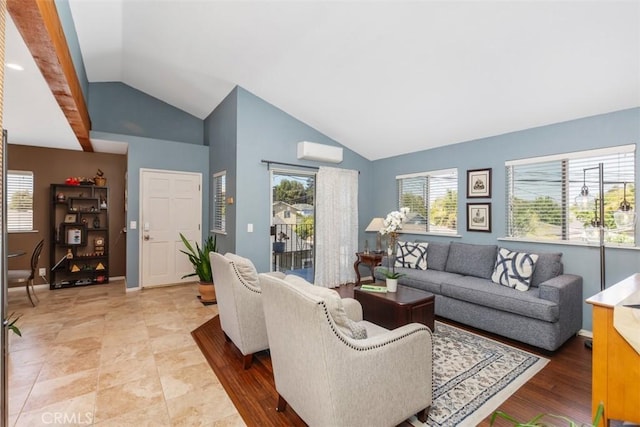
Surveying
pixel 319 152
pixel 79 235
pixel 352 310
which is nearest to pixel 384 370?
pixel 352 310

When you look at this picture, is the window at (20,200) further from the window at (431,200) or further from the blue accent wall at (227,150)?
the window at (431,200)

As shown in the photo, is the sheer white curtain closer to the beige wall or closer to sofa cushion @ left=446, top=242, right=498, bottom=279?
sofa cushion @ left=446, top=242, right=498, bottom=279

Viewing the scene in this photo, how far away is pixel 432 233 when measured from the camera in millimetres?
4820

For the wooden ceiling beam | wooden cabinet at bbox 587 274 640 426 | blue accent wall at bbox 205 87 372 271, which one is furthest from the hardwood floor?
the wooden ceiling beam

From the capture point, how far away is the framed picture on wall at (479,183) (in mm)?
4113

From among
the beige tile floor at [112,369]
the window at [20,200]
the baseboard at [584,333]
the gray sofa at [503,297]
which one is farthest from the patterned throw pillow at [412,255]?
the window at [20,200]

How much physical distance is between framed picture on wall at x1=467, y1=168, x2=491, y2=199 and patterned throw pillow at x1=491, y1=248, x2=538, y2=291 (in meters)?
0.93

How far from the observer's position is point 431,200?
4910mm

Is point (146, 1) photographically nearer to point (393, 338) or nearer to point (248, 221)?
point (248, 221)

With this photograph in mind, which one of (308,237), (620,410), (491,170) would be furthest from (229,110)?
(620,410)

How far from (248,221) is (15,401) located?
9.37 ft

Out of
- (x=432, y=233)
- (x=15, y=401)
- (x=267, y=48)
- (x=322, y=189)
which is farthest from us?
(x=322, y=189)

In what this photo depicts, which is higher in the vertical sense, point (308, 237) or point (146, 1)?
point (146, 1)

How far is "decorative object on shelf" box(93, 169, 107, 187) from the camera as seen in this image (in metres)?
5.44
